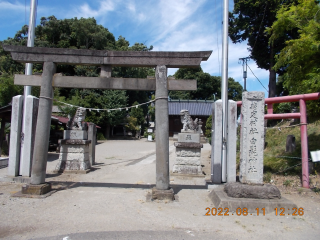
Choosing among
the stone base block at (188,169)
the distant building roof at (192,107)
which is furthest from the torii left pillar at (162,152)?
the distant building roof at (192,107)

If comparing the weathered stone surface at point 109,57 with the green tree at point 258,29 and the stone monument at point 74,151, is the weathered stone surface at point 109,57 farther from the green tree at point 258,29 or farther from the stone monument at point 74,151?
the green tree at point 258,29

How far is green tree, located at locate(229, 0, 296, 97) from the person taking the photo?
15711 mm

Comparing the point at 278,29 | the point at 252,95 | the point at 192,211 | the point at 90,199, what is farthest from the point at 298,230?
the point at 278,29

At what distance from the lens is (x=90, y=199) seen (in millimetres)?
5602

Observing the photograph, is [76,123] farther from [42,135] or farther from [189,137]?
[189,137]

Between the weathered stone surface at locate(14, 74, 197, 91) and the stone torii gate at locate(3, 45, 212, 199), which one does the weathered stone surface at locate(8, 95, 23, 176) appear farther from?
the weathered stone surface at locate(14, 74, 197, 91)

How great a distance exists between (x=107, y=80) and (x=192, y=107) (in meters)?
28.3

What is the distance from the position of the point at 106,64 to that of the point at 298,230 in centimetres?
527

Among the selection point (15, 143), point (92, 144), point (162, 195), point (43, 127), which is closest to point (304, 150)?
point (162, 195)

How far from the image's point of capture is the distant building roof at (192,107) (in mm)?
32078

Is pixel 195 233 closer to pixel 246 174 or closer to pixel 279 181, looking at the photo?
pixel 246 174

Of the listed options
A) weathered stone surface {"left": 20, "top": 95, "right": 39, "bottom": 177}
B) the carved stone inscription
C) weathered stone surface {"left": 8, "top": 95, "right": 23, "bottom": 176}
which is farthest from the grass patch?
weathered stone surface {"left": 8, "top": 95, "right": 23, "bottom": 176}

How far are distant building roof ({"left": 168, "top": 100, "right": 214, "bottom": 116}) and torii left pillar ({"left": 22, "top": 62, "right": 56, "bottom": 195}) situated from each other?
2630 centimetres

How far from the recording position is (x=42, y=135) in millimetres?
5777
